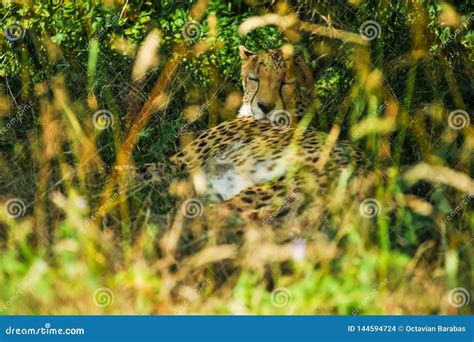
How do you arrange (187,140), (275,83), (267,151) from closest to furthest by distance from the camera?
(267,151), (275,83), (187,140)

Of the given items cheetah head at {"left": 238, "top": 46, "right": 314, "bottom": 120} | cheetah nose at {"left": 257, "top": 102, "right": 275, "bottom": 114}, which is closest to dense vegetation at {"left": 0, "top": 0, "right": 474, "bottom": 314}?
cheetah head at {"left": 238, "top": 46, "right": 314, "bottom": 120}

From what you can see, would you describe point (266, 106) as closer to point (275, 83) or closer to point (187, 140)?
point (275, 83)

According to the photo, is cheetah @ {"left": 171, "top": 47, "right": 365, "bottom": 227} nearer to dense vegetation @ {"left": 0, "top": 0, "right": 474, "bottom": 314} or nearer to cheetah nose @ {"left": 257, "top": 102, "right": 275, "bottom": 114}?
cheetah nose @ {"left": 257, "top": 102, "right": 275, "bottom": 114}

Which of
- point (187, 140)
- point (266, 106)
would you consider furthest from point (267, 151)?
point (187, 140)

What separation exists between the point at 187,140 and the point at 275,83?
2.11 ft

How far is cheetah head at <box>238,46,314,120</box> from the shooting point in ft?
17.5

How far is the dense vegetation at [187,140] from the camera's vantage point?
373cm

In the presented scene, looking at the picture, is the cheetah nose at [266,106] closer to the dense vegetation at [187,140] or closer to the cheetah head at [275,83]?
the cheetah head at [275,83]

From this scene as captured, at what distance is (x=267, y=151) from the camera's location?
4.96m

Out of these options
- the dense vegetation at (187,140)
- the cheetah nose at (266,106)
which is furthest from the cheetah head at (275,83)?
the dense vegetation at (187,140)

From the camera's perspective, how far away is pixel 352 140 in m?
5.20

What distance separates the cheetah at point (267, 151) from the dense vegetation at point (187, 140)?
0.13 m

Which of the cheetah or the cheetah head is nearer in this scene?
the cheetah

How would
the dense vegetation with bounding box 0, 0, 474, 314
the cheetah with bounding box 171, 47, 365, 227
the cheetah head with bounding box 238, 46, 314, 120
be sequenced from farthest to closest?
the cheetah head with bounding box 238, 46, 314, 120
the cheetah with bounding box 171, 47, 365, 227
the dense vegetation with bounding box 0, 0, 474, 314
